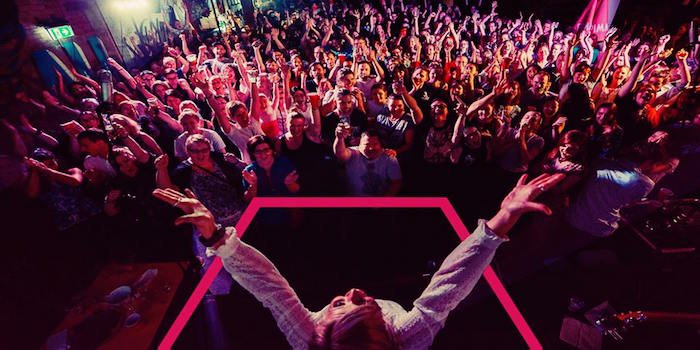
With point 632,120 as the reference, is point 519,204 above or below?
above

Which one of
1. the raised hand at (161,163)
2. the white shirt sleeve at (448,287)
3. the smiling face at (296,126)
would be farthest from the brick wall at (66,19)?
the white shirt sleeve at (448,287)

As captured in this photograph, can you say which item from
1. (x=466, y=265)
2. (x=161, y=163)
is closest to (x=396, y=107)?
(x=466, y=265)

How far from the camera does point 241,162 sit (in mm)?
3023

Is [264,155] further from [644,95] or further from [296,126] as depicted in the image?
[644,95]

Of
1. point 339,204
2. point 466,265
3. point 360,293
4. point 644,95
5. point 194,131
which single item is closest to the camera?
point 466,265

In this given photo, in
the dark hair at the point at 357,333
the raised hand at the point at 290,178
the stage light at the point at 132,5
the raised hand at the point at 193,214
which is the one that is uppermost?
the stage light at the point at 132,5

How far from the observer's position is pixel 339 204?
2.84 m

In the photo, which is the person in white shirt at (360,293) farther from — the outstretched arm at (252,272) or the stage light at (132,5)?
the stage light at (132,5)

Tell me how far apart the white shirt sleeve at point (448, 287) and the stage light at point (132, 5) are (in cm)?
1283

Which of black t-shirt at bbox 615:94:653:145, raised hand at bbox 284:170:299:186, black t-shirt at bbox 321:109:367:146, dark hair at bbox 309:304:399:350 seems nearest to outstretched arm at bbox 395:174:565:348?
dark hair at bbox 309:304:399:350

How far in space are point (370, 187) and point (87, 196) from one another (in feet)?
8.85

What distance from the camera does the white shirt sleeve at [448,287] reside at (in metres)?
1.44

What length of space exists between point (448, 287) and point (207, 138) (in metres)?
2.70

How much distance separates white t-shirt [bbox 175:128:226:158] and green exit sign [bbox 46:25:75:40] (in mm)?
7521
